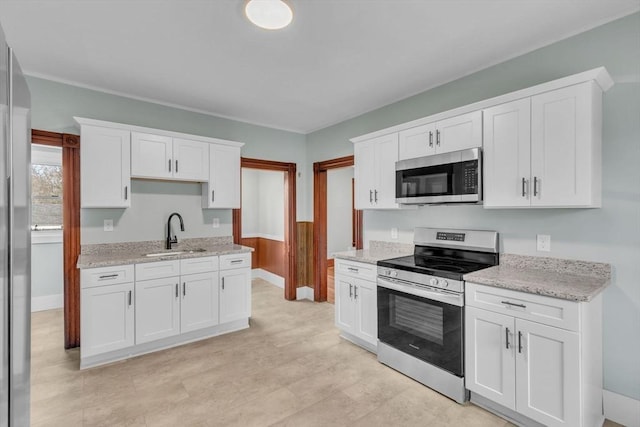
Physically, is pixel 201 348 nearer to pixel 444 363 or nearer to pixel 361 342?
pixel 361 342

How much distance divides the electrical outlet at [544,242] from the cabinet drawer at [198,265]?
311 cm

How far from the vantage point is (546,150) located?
7.21 feet

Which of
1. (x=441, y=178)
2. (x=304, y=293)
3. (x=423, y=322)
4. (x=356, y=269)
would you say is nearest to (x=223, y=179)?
(x=356, y=269)

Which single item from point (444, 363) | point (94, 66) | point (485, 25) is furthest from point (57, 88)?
point (444, 363)

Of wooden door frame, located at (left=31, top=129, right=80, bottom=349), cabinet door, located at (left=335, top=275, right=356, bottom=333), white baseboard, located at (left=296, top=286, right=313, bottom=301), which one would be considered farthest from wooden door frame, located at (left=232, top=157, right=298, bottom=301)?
wooden door frame, located at (left=31, top=129, right=80, bottom=349)

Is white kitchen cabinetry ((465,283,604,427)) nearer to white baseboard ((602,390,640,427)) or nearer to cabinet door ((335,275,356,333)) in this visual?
Answer: white baseboard ((602,390,640,427))

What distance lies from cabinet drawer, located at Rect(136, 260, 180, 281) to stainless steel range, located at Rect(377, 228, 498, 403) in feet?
6.86

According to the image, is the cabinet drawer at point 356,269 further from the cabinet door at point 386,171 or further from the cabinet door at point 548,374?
the cabinet door at point 548,374

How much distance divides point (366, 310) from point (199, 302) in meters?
1.81

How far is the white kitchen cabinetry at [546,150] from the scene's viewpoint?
2.04 meters

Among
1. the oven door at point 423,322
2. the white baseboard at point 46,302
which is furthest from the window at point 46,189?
the oven door at point 423,322

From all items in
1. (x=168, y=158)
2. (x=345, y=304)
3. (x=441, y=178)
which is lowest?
(x=345, y=304)

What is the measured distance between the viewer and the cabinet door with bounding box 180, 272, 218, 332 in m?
3.34

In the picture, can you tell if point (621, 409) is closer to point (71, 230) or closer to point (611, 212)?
point (611, 212)
